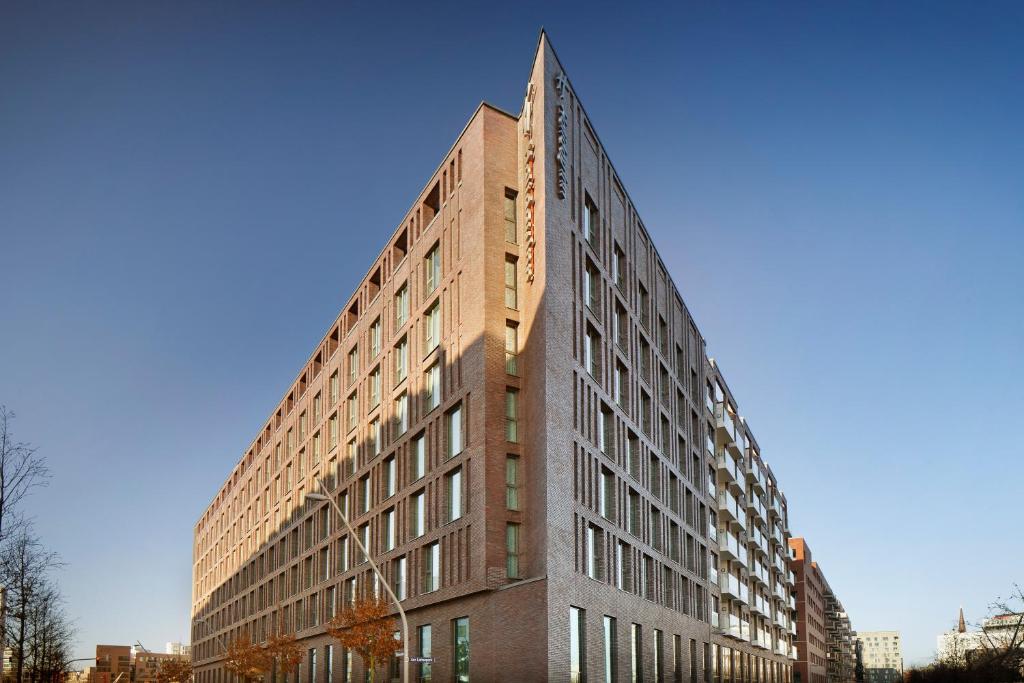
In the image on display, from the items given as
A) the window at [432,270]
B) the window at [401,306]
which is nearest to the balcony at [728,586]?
the window at [401,306]

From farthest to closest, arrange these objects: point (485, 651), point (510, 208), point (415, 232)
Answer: point (415, 232)
point (510, 208)
point (485, 651)

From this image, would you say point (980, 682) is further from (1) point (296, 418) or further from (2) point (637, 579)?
(1) point (296, 418)

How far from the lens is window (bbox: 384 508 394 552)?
4959 cm

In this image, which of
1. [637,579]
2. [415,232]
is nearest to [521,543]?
[637,579]

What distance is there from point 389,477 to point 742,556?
36.0m

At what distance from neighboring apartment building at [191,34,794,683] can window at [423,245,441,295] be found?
5.4 inches

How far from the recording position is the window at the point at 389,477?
50.1m

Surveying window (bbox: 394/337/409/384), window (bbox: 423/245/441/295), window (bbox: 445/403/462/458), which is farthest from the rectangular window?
window (bbox: 423/245/441/295)

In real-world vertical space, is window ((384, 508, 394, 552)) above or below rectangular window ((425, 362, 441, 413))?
below

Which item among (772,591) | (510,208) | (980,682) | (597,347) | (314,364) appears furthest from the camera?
(772,591)

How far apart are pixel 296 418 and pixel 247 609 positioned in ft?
69.1

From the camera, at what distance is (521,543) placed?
3872 centimetres

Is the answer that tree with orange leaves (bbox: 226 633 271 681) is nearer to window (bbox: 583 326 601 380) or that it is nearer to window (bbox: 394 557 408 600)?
window (bbox: 394 557 408 600)

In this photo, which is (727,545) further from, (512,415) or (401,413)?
(512,415)
